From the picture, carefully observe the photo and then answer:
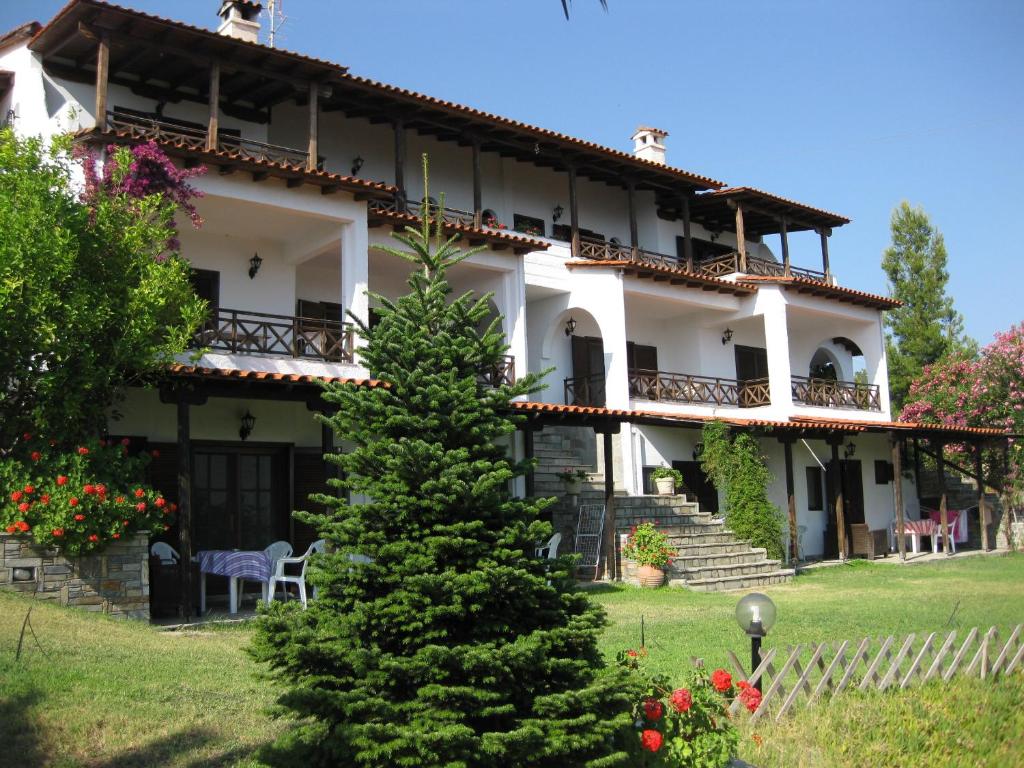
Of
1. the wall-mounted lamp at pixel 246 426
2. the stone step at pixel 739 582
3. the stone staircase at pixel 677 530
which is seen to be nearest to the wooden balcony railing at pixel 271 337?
the wall-mounted lamp at pixel 246 426

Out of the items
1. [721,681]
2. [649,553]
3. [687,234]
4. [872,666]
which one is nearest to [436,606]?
[721,681]

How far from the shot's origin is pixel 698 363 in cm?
2325

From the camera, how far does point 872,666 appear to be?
6777mm

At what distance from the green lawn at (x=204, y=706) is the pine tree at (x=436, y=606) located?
633 millimetres

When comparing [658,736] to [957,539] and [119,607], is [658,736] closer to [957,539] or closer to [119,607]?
[119,607]

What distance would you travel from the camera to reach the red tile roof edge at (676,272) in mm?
19969

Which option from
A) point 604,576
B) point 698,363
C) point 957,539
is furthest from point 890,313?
point 604,576

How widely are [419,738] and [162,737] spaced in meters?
2.38

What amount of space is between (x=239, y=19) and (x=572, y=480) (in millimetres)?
10473

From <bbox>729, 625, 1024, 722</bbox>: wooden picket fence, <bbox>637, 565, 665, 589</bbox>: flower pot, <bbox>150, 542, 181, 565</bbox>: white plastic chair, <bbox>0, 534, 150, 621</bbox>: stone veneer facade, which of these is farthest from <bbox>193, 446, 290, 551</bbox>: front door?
<bbox>729, 625, 1024, 722</bbox>: wooden picket fence

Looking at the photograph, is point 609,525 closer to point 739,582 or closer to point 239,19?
point 739,582

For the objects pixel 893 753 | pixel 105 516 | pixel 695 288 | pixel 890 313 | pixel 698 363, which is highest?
pixel 890 313

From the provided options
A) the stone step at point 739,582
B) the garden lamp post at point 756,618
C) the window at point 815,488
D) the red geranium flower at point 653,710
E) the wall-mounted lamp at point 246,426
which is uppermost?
the wall-mounted lamp at point 246,426

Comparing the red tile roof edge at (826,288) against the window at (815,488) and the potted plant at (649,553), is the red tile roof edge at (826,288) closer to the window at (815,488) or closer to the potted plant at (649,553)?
the window at (815,488)
